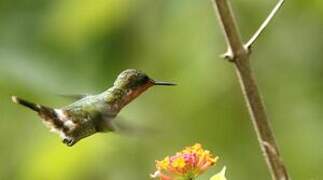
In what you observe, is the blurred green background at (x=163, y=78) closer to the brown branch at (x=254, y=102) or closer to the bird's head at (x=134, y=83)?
the brown branch at (x=254, y=102)

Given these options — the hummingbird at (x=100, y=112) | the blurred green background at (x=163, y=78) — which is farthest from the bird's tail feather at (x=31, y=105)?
the blurred green background at (x=163, y=78)

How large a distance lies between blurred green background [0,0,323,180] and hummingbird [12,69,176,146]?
1.55 meters

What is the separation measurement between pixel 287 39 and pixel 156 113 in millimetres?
517

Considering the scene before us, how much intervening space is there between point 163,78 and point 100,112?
190cm

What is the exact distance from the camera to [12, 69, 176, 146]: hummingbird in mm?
1212

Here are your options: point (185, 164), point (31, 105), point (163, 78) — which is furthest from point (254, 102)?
point (163, 78)

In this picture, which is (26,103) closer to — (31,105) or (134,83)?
(31,105)

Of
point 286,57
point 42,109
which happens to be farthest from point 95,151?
point 42,109

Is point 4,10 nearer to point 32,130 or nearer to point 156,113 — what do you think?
point 32,130

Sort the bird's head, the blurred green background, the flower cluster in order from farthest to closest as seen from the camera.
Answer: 1. the blurred green background
2. the flower cluster
3. the bird's head

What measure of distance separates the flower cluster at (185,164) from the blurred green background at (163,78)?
1.47 metres

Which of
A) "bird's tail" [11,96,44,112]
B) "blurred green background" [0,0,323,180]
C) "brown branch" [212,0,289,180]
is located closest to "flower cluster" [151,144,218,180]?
"brown branch" [212,0,289,180]

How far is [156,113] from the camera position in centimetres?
319

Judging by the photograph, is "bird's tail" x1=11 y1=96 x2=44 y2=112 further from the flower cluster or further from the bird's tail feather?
the flower cluster
